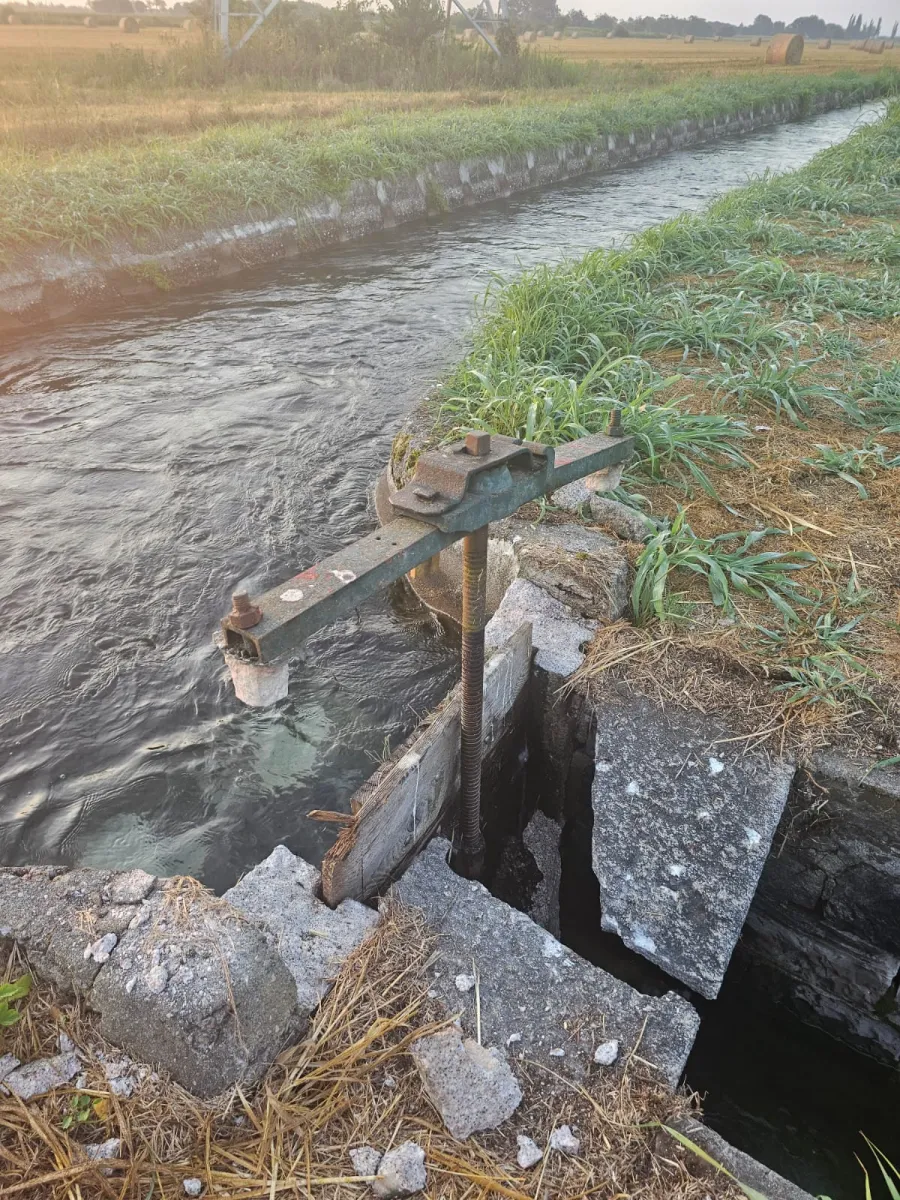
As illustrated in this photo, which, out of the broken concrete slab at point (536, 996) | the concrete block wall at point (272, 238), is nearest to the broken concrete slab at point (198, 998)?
the broken concrete slab at point (536, 996)

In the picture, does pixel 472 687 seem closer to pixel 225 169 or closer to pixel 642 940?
pixel 642 940

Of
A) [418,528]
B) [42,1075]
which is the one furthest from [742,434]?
[42,1075]

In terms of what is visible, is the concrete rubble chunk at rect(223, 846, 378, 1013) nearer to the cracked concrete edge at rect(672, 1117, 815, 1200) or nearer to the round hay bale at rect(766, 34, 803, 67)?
the cracked concrete edge at rect(672, 1117, 815, 1200)

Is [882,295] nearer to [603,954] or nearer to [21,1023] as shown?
[603,954]

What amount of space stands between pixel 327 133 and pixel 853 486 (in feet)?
A: 38.5

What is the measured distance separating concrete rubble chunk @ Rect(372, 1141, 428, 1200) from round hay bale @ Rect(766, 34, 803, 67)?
48.4 metres

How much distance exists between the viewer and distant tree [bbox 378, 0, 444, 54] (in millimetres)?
21875

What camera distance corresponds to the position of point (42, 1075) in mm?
1875

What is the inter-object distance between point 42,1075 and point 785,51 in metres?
50.0

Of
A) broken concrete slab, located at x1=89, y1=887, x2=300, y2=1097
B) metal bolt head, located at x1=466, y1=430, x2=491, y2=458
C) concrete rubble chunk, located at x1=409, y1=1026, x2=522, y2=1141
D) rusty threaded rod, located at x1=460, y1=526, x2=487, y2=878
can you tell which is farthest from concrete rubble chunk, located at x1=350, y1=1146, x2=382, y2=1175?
metal bolt head, located at x1=466, y1=430, x2=491, y2=458

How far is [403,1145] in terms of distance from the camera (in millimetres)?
1790

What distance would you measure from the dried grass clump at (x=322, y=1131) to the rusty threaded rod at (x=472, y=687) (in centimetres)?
77

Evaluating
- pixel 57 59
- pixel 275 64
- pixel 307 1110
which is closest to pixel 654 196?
pixel 275 64

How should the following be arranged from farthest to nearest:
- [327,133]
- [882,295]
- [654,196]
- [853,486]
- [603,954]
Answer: [654,196]
[327,133]
[882,295]
[853,486]
[603,954]
